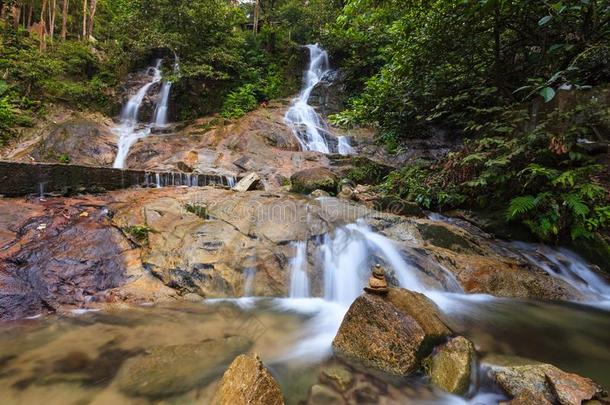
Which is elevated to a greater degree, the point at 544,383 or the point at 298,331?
the point at 544,383

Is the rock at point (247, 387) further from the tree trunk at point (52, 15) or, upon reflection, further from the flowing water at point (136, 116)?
the tree trunk at point (52, 15)

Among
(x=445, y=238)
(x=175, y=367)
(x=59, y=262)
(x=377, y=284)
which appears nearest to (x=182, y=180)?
(x=59, y=262)

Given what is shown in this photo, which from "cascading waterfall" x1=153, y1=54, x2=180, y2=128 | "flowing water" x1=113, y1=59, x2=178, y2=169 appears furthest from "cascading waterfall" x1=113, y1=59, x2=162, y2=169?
"cascading waterfall" x1=153, y1=54, x2=180, y2=128

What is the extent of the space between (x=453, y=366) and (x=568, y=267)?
412cm

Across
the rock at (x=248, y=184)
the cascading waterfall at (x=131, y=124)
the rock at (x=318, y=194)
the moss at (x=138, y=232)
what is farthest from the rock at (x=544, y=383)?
the cascading waterfall at (x=131, y=124)

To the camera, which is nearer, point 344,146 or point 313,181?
point 313,181

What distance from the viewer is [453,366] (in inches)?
106

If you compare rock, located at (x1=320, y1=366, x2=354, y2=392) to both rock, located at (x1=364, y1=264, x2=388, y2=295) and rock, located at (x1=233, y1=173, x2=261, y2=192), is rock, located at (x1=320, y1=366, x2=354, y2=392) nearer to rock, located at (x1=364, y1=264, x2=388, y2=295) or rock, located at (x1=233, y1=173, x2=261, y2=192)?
rock, located at (x1=364, y1=264, x2=388, y2=295)

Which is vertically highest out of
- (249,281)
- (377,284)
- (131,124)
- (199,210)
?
(131,124)

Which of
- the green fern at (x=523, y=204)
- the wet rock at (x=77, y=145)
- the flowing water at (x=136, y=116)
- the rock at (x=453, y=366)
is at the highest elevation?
the flowing water at (x=136, y=116)

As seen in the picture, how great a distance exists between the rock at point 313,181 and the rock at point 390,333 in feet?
17.2

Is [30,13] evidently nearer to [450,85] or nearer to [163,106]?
[163,106]

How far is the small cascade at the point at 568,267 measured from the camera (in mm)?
4984

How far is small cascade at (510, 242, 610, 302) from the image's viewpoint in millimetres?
4984
